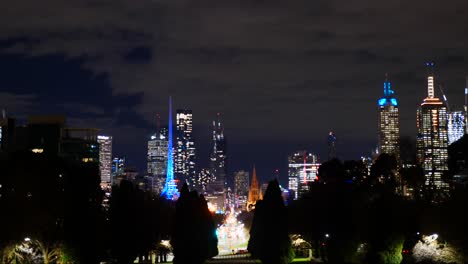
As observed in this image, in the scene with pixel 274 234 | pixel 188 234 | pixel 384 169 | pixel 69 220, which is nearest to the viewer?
pixel 69 220

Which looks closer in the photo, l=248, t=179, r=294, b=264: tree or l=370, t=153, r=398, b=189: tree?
l=248, t=179, r=294, b=264: tree

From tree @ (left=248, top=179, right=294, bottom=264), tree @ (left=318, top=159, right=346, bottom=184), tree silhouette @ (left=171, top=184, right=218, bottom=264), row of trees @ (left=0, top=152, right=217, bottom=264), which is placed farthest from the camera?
tree @ (left=318, top=159, right=346, bottom=184)

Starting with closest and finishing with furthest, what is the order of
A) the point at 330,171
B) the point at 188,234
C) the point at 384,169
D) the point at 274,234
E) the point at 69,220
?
the point at 69,220
the point at 188,234
the point at 274,234
the point at 330,171
the point at 384,169

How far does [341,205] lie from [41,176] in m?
35.4

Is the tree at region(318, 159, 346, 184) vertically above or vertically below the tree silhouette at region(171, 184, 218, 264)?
above

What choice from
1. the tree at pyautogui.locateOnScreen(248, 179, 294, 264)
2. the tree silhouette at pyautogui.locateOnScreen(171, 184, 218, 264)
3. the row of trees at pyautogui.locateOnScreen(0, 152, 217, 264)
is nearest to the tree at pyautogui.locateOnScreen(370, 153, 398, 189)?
the tree at pyautogui.locateOnScreen(248, 179, 294, 264)

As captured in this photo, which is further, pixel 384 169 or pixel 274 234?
pixel 384 169

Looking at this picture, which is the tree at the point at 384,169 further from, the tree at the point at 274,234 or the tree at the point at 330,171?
the tree at the point at 274,234

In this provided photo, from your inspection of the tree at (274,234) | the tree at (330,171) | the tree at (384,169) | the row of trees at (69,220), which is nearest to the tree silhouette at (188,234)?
the row of trees at (69,220)

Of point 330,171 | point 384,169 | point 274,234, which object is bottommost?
point 274,234

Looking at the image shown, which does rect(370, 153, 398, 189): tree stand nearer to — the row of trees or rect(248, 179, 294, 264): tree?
rect(248, 179, 294, 264): tree

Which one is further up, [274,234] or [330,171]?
[330,171]

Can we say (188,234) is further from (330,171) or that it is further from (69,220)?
(330,171)

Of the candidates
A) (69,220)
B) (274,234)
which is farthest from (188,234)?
(69,220)
